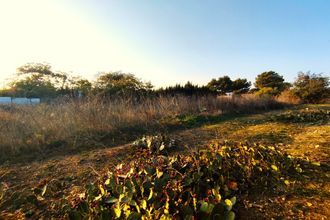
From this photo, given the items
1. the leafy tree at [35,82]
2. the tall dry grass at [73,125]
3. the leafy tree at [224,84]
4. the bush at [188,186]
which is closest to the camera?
the bush at [188,186]

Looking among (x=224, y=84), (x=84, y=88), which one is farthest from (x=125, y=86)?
(x=224, y=84)

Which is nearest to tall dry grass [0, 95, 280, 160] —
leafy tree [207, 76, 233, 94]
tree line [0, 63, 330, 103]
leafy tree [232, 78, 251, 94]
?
tree line [0, 63, 330, 103]

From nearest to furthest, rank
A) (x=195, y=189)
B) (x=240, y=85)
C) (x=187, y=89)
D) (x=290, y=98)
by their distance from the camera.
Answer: (x=195, y=189) → (x=187, y=89) → (x=290, y=98) → (x=240, y=85)

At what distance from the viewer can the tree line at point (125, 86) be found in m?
10.6

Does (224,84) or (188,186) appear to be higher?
(224,84)

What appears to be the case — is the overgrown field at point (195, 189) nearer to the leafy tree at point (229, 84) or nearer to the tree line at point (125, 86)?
the tree line at point (125, 86)

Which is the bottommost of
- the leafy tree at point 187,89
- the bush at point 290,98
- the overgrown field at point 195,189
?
the overgrown field at point 195,189

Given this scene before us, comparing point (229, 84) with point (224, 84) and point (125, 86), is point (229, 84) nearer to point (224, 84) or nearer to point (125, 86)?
point (224, 84)

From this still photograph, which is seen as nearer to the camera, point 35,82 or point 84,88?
point 84,88

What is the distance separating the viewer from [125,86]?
476 inches

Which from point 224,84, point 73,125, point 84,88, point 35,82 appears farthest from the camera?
point 224,84

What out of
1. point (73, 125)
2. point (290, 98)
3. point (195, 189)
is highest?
point (290, 98)

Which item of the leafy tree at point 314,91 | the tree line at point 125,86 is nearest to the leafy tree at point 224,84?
the tree line at point 125,86

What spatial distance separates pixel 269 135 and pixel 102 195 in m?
2.69
